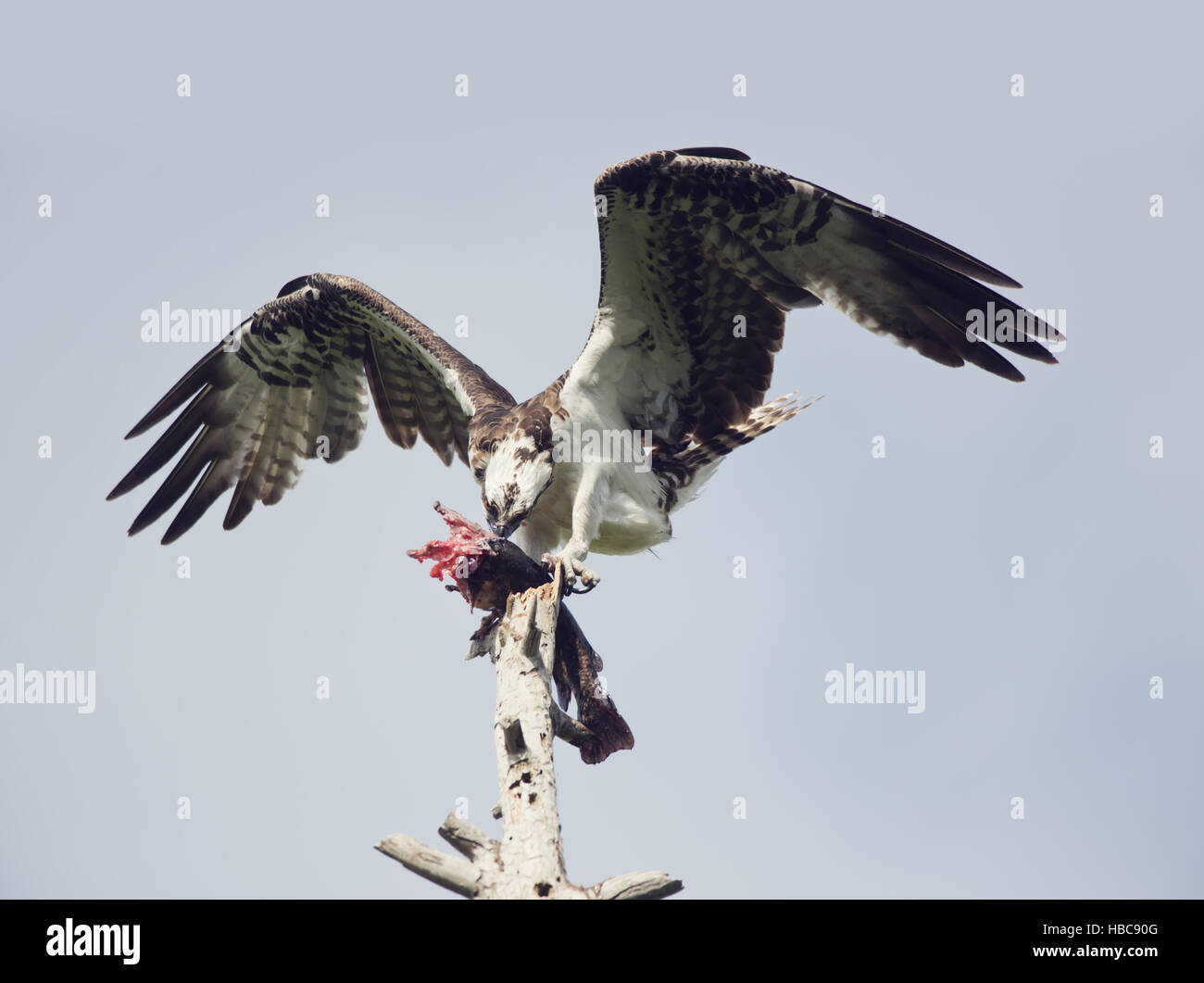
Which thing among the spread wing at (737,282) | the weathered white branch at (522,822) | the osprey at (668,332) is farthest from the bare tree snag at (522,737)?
the spread wing at (737,282)

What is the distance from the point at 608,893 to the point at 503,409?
177 inches

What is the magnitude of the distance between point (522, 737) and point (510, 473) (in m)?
2.79

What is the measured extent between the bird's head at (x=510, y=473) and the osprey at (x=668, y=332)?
0.04 feet

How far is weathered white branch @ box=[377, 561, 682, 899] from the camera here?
4.79 metres

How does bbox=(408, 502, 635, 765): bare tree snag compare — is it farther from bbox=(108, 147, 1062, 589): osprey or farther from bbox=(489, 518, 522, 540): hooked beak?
bbox=(489, 518, 522, 540): hooked beak

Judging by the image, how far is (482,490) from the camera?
8.00 m

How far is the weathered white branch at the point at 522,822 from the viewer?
4789 millimetres

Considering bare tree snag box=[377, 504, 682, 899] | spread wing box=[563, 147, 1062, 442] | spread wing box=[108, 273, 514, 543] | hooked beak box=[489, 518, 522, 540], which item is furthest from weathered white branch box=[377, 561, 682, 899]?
spread wing box=[108, 273, 514, 543]

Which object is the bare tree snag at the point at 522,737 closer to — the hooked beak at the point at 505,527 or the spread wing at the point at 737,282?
the hooked beak at the point at 505,527

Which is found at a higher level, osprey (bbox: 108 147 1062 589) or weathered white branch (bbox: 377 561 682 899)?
osprey (bbox: 108 147 1062 589)

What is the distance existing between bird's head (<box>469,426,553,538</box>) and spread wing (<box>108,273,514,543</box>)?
2107 mm

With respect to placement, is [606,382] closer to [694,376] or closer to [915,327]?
[694,376]
